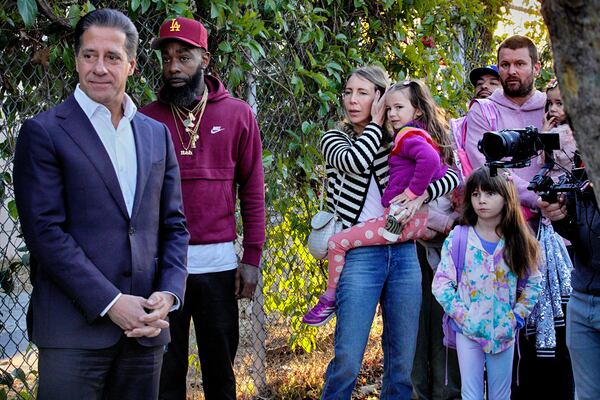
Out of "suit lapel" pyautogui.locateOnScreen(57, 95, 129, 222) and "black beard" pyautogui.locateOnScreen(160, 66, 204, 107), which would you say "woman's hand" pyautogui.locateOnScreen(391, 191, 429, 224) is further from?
→ "suit lapel" pyautogui.locateOnScreen(57, 95, 129, 222)

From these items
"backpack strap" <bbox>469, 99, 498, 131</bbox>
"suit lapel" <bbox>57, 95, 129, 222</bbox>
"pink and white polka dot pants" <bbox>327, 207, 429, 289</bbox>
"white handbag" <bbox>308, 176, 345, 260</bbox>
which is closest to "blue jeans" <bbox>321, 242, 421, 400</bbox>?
"pink and white polka dot pants" <bbox>327, 207, 429, 289</bbox>

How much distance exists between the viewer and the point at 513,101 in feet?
16.5

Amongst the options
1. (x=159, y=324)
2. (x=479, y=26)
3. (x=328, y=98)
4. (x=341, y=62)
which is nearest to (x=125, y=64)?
(x=159, y=324)

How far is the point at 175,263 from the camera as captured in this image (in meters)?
3.14

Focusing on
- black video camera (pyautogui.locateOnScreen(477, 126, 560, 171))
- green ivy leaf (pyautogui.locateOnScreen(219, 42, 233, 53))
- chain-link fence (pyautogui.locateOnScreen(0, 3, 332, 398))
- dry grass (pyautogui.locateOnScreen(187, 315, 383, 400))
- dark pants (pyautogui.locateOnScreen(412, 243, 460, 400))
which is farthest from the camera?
dry grass (pyautogui.locateOnScreen(187, 315, 383, 400))

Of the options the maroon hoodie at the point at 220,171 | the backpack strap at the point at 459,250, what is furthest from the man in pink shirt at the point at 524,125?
the maroon hoodie at the point at 220,171

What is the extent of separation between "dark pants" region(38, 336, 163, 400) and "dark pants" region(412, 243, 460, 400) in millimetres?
2533

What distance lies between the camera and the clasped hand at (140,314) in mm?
2842


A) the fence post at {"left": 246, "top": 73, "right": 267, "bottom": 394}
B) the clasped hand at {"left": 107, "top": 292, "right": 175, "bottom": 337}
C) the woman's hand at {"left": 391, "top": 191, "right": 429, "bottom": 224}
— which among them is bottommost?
the fence post at {"left": 246, "top": 73, "right": 267, "bottom": 394}

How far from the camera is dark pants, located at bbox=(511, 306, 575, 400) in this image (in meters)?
4.86

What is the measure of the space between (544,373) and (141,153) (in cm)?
307

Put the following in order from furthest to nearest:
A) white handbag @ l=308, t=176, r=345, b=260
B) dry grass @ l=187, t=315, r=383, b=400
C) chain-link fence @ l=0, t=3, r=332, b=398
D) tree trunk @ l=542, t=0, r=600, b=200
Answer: dry grass @ l=187, t=315, r=383, b=400 < white handbag @ l=308, t=176, r=345, b=260 < chain-link fence @ l=0, t=3, r=332, b=398 < tree trunk @ l=542, t=0, r=600, b=200

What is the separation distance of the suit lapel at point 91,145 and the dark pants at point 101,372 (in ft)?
1.68

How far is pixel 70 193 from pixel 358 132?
1941mm
